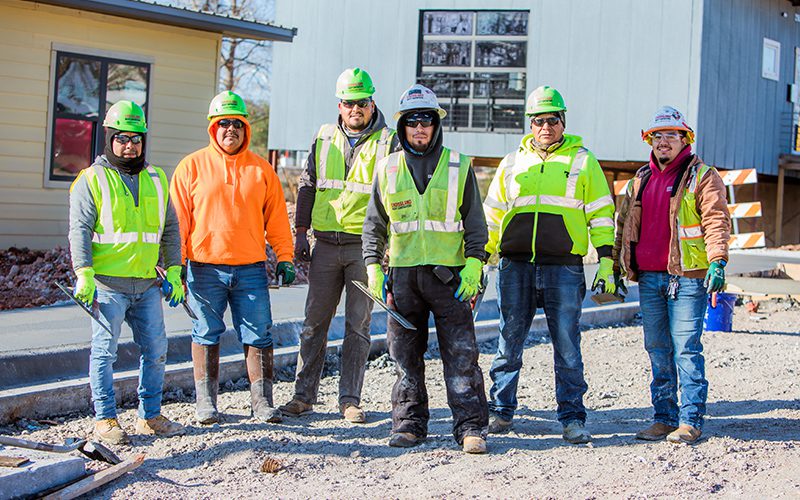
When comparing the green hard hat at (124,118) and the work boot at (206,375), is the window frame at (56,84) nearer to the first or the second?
the work boot at (206,375)

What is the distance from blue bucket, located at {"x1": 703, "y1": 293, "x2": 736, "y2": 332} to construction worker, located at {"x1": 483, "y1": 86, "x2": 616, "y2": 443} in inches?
217

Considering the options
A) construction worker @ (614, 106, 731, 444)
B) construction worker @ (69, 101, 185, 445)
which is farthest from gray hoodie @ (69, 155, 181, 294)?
construction worker @ (614, 106, 731, 444)

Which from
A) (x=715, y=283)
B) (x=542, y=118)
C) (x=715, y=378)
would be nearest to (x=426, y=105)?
(x=542, y=118)

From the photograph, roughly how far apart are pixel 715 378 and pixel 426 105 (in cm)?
423

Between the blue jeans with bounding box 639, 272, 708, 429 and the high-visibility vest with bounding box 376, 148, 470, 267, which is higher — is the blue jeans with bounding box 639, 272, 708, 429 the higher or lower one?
the lower one

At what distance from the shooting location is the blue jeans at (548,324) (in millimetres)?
6301

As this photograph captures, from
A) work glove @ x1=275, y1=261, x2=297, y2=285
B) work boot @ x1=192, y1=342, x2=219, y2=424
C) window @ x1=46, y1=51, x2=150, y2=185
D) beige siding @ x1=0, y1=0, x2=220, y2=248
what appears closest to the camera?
work boot @ x1=192, y1=342, x2=219, y2=424

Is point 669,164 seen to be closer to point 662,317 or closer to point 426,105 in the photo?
point 662,317

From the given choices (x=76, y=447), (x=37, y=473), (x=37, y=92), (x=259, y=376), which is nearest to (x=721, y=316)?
(x=259, y=376)

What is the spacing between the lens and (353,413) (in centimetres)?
677

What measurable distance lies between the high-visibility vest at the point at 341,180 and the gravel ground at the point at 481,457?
1.42 m

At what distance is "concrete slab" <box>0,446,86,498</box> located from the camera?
4.65 metres

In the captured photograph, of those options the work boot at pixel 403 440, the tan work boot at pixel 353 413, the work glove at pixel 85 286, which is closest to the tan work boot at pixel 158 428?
the work glove at pixel 85 286

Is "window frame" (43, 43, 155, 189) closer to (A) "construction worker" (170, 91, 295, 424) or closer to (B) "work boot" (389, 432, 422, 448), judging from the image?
(A) "construction worker" (170, 91, 295, 424)
